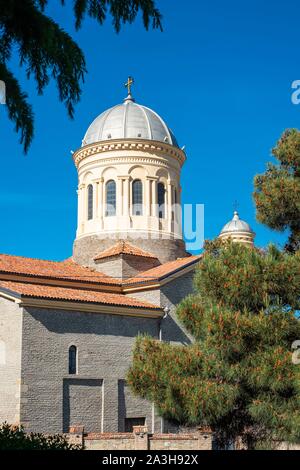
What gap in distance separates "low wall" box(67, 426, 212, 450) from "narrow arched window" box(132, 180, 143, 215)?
1248cm

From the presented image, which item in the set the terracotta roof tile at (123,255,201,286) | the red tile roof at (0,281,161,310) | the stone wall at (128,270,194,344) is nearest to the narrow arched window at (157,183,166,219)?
the terracotta roof tile at (123,255,201,286)

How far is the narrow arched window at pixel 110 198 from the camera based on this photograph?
29.5 meters

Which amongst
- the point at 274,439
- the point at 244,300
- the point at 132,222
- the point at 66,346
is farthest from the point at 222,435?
the point at 132,222

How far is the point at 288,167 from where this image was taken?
51.4 ft

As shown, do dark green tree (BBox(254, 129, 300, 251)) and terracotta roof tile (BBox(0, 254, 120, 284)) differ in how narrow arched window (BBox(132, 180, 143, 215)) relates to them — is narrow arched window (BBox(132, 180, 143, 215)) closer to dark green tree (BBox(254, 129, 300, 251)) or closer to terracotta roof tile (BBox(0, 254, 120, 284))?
terracotta roof tile (BBox(0, 254, 120, 284))

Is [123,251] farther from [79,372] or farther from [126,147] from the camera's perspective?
[79,372]

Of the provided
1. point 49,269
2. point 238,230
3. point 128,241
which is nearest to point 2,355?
point 49,269

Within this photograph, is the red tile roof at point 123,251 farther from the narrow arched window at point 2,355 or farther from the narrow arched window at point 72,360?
the narrow arched window at point 2,355

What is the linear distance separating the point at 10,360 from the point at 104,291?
6.03 m

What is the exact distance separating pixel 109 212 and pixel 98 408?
9.62 meters

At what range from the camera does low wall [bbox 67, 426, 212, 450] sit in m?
18.1

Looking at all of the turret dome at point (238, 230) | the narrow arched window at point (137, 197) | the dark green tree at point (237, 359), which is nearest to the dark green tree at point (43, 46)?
the dark green tree at point (237, 359)

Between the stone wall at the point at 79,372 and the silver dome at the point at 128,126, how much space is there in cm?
943

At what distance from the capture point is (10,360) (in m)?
21.2
